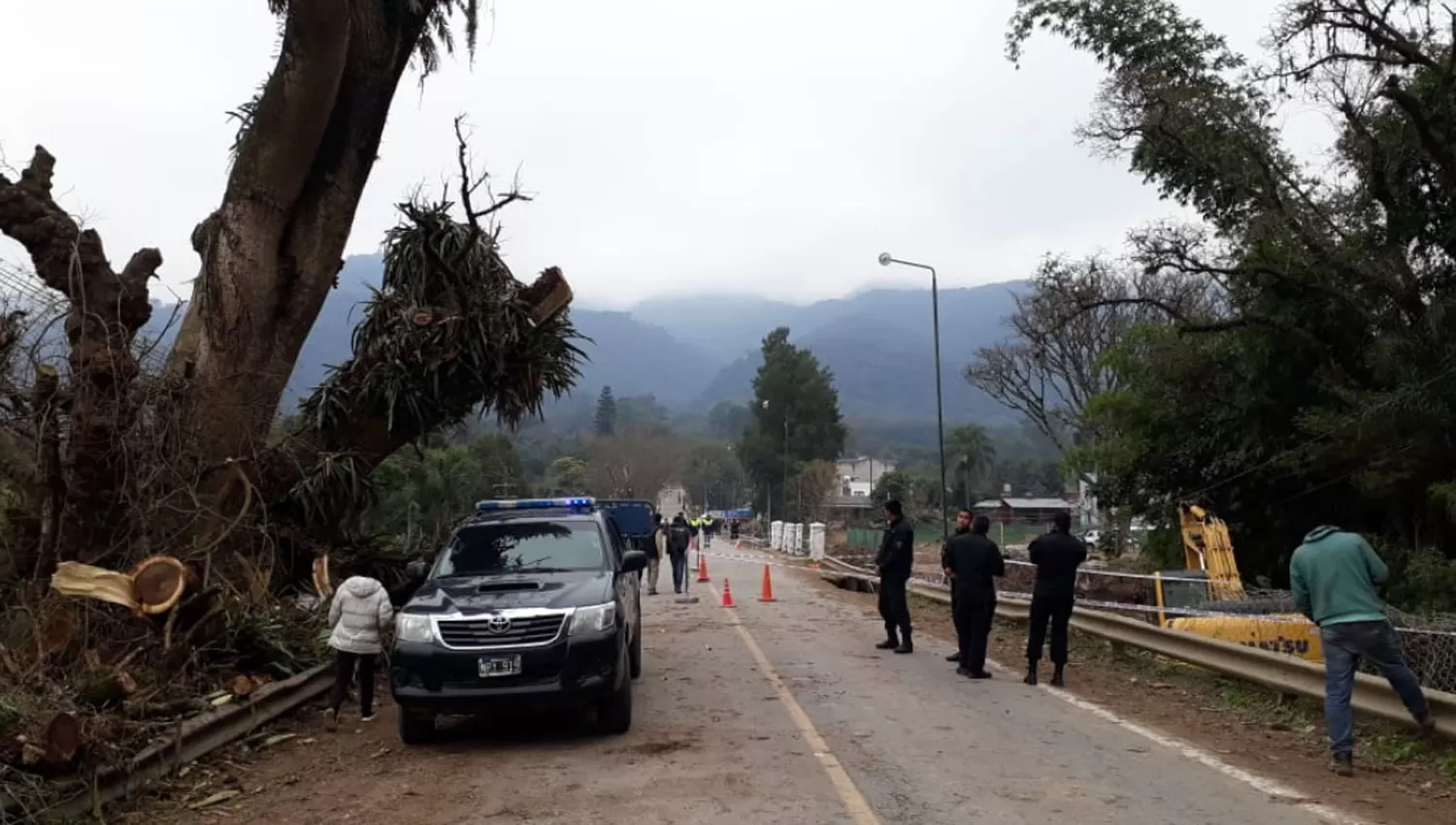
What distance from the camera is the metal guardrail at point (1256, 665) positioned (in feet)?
26.4

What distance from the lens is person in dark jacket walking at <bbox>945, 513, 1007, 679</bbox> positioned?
39.0 feet

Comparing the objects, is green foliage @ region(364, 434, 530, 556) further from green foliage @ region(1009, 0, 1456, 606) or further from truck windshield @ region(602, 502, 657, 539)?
green foliage @ region(1009, 0, 1456, 606)

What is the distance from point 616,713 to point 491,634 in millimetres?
1202

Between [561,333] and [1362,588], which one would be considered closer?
[1362,588]

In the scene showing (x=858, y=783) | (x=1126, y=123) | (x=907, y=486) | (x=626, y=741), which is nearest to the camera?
(x=858, y=783)

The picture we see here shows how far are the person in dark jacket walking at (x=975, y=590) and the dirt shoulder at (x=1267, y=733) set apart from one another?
0.51 metres

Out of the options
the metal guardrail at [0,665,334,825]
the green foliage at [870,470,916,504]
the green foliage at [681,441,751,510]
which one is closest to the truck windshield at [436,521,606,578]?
the metal guardrail at [0,665,334,825]

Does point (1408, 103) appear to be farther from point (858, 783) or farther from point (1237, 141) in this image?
point (858, 783)

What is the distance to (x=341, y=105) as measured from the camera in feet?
45.2

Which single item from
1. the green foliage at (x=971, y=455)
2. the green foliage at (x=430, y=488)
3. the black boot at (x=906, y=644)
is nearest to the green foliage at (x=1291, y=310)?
the black boot at (x=906, y=644)

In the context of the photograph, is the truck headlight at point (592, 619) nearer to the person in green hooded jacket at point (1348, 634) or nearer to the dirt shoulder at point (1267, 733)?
the dirt shoulder at point (1267, 733)

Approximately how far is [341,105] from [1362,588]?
465 inches

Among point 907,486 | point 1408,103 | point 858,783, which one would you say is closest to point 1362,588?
point 858,783

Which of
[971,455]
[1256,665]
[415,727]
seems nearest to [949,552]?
[1256,665]
